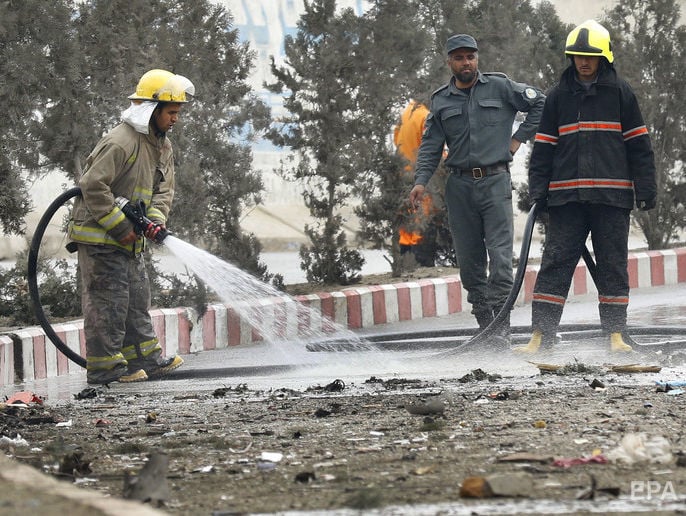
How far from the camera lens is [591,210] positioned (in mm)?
8672

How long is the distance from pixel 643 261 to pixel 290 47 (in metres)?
4.57

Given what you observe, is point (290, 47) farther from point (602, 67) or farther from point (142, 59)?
point (602, 67)

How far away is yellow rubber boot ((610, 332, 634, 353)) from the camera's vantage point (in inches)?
336

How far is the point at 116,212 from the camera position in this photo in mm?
8422

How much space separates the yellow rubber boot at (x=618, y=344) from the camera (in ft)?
28.0

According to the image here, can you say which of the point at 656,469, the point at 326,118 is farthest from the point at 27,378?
the point at 656,469

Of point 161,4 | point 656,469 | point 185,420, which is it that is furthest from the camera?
point 161,4

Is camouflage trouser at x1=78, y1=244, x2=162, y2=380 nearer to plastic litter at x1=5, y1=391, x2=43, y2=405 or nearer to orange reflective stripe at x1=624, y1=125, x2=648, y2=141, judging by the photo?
plastic litter at x1=5, y1=391, x2=43, y2=405

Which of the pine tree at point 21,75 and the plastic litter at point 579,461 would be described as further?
the pine tree at point 21,75

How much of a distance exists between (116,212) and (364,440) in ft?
11.5

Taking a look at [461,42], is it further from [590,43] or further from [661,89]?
[661,89]

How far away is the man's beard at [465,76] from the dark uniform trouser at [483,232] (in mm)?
665

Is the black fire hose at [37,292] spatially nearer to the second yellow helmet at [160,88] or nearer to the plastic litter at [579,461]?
the second yellow helmet at [160,88]

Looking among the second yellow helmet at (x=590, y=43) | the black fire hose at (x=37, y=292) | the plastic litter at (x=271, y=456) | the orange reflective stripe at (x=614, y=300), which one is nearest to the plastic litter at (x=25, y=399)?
the black fire hose at (x=37, y=292)
